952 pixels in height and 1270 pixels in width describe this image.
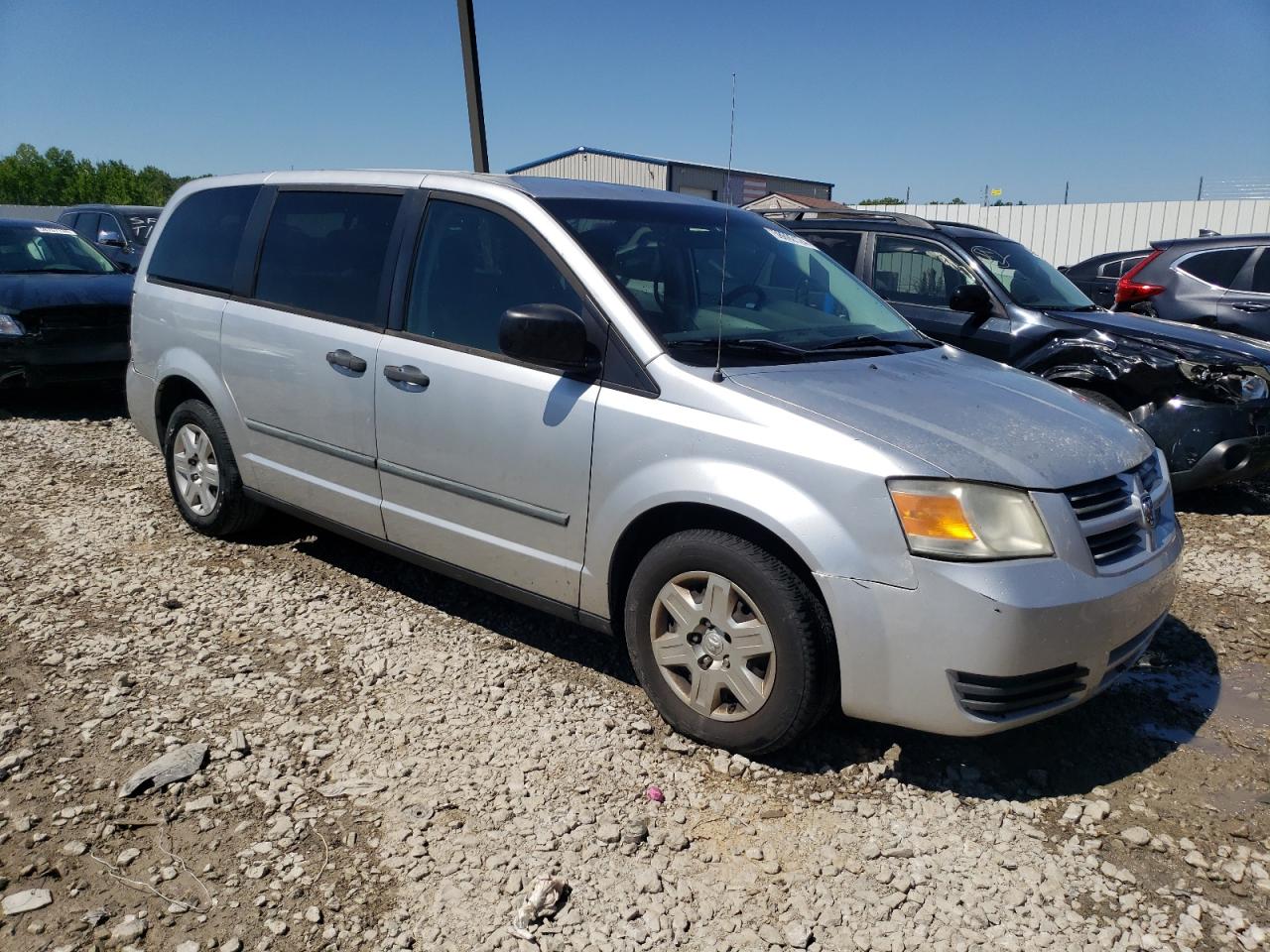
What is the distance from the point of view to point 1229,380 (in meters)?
5.91

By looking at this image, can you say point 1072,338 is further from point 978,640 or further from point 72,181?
point 72,181

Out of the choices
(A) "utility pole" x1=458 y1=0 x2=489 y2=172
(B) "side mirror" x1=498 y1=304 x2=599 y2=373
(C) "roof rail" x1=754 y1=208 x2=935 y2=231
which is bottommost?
(B) "side mirror" x1=498 y1=304 x2=599 y2=373

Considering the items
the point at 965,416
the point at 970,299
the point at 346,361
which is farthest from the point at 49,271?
the point at 965,416

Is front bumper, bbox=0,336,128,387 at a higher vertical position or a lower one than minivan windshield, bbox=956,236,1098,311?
lower

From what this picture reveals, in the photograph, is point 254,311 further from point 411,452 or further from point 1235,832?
point 1235,832

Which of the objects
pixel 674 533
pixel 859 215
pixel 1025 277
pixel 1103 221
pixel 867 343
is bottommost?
pixel 674 533

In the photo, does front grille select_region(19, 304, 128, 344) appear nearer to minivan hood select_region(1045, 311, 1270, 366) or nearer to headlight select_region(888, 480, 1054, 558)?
minivan hood select_region(1045, 311, 1270, 366)

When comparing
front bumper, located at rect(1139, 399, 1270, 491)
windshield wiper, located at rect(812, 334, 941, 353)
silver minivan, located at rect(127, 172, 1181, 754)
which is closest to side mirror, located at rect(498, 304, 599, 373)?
silver minivan, located at rect(127, 172, 1181, 754)

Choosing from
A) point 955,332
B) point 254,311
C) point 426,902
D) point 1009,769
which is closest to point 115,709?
point 426,902

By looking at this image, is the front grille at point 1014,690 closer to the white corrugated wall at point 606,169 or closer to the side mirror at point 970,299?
the side mirror at point 970,299

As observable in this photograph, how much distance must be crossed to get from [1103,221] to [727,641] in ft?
76.0

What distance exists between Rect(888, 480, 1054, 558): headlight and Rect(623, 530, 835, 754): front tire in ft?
1.26

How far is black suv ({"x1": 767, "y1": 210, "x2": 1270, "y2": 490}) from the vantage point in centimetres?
587

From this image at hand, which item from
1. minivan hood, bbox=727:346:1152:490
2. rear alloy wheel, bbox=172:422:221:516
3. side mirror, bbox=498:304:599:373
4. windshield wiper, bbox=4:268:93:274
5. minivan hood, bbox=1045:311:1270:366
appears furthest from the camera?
windshield wiper, bbox=4:268:93:274
